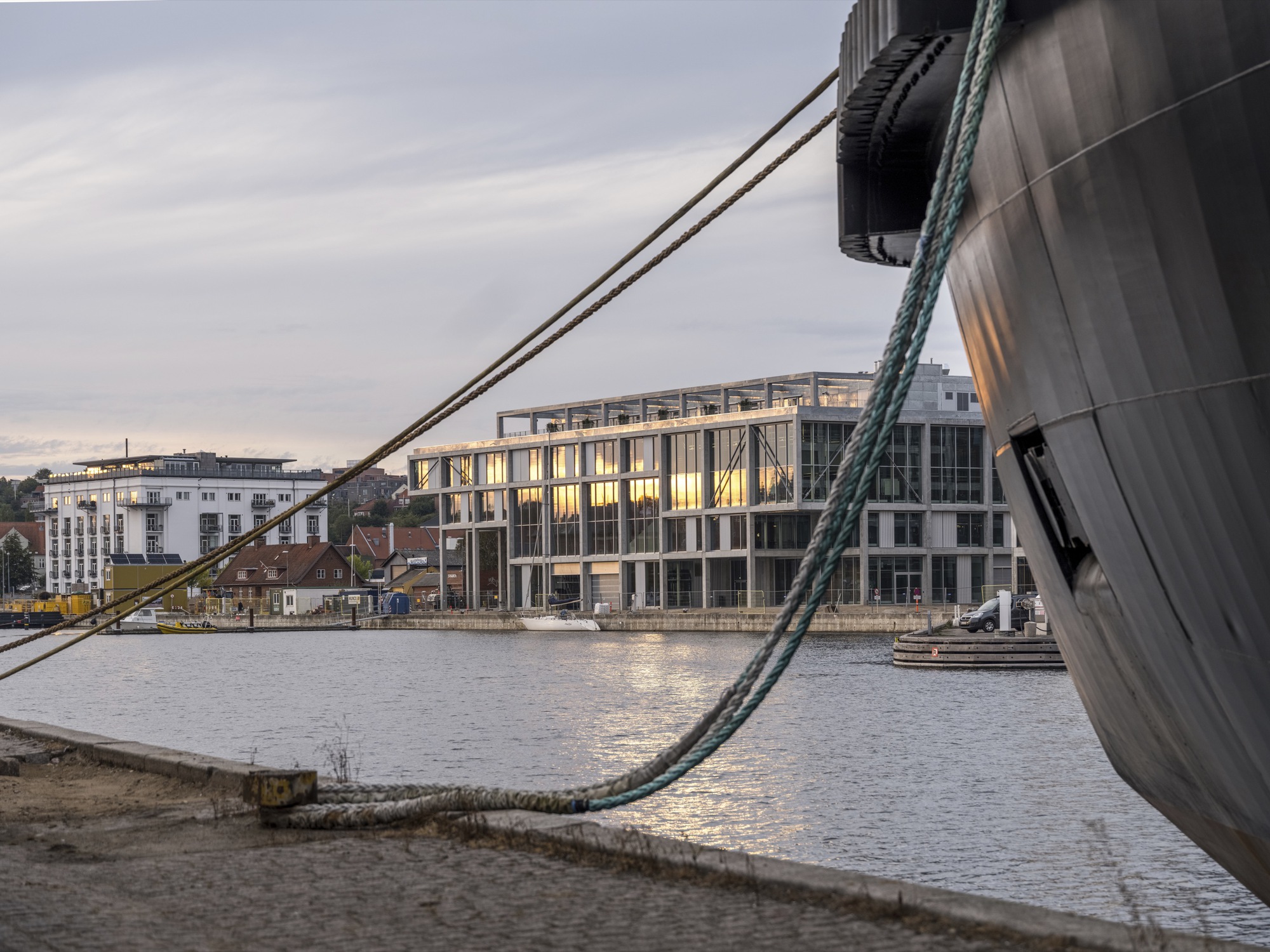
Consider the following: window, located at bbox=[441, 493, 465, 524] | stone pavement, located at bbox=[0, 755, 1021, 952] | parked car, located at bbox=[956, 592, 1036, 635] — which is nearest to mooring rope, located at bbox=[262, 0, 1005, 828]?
stone pavement, located at bbox=[0, 755, 1021, 952]

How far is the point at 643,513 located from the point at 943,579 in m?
19.2

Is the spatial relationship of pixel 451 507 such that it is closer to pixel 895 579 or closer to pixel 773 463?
pixel 773 463

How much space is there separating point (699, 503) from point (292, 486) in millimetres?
89081

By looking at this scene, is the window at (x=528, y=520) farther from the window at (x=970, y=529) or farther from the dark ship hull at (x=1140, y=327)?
the dark ship hull at (x=1140, y=327)

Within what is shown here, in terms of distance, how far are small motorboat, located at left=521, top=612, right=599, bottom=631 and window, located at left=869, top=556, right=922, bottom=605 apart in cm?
1749

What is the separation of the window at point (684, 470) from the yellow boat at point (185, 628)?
151 ft

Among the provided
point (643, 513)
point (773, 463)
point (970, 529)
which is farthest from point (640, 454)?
point (970, 529)

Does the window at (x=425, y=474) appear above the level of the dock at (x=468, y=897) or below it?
above

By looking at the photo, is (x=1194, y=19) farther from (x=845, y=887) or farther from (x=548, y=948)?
(x=548, y=948)

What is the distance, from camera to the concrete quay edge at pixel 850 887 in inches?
200

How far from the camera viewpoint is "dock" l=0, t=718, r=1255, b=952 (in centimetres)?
545

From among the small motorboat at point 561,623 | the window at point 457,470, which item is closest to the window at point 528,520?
the window at point 457,470

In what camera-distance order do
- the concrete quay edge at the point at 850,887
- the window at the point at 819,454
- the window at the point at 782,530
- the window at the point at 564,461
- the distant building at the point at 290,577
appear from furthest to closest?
the distant building at the point at 290,577 → the window at the point at 564,461 → the window at the point at 782,530 → the window at the point at 819,454 → the concrete quay edge at the point at 850,887

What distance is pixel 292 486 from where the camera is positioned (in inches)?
6511
